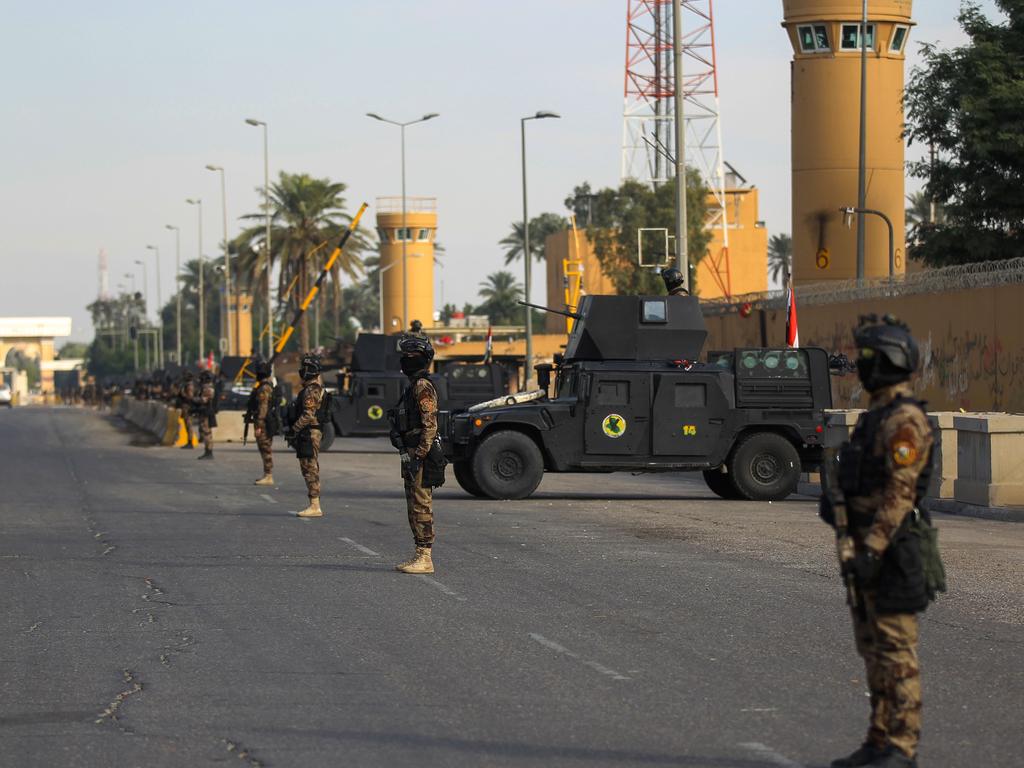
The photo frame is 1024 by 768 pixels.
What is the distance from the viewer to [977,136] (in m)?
38.0

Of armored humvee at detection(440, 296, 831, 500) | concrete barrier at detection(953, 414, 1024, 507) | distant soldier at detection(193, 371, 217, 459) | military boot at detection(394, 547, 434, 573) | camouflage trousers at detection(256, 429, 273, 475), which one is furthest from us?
distant soldier at detection(193, 371, 217, 459)

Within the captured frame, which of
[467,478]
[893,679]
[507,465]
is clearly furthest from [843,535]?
[467,478]

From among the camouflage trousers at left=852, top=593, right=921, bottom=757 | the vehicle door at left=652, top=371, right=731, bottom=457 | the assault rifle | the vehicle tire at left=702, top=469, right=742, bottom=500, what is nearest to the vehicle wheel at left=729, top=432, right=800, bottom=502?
the vehicle tire at left=702, top=469, right=742, bottom=500

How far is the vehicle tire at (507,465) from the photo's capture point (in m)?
22.1

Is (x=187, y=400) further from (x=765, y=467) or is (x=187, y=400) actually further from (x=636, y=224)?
(x=636, y=224)

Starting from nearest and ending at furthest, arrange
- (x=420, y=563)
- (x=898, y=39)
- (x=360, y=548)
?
(x=420, y=563) → (x=360, y=548) → (x=898, y=39)

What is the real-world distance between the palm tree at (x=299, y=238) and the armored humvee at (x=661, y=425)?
1732 inches

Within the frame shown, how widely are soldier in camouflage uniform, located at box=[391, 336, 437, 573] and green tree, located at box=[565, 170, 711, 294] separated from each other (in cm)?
4767

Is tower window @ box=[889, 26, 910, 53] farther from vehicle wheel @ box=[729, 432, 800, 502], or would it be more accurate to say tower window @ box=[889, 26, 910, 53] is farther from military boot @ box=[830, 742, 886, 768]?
military boot @ box=[830, 742, 886, 768]

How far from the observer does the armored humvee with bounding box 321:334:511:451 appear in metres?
38.0

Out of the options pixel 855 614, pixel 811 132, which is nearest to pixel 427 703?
pixel 855 614

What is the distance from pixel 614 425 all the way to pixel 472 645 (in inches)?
490

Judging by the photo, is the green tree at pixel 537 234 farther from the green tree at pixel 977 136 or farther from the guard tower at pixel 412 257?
the green tree at pixel 977 136

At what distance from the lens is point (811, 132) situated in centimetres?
5338
